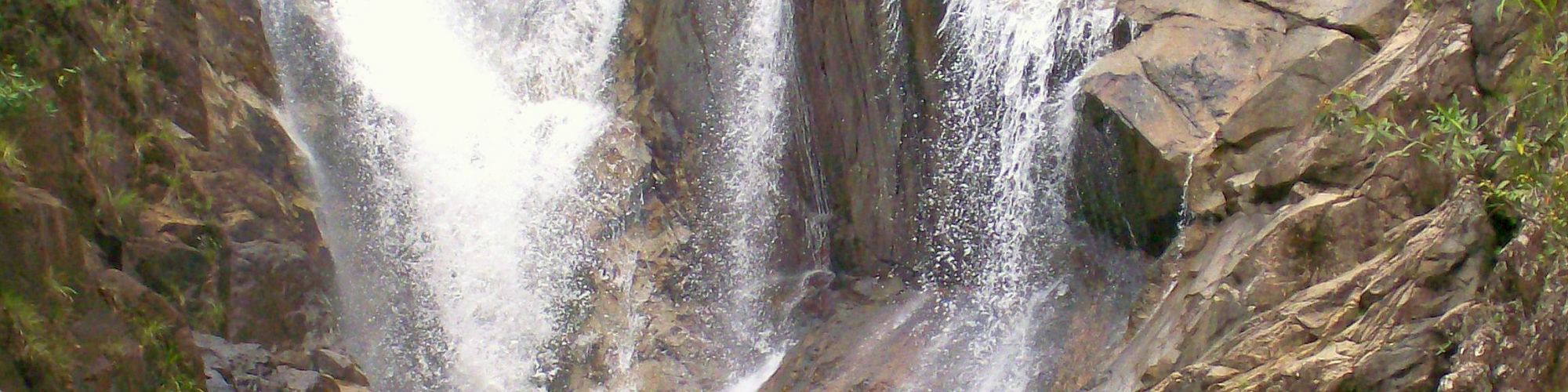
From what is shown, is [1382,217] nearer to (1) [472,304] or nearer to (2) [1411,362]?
(2) [1411,362]

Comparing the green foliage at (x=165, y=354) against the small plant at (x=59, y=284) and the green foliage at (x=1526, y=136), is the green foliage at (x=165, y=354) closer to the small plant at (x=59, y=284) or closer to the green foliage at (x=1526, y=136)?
the small plant at (x=59, y=284)

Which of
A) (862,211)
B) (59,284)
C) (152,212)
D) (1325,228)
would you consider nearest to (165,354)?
(59,284)

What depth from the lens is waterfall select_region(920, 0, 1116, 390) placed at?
9.58m

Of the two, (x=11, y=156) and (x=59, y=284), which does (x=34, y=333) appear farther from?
(x=11, y=156)

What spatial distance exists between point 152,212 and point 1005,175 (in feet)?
20.7

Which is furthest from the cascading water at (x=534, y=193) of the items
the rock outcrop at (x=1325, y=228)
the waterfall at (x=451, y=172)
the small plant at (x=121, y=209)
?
the small plant at (x=121, y=209)

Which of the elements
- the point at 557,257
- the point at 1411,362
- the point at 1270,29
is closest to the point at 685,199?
the point at 557,257

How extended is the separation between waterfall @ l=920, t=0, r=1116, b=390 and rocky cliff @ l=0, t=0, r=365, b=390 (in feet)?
17.2

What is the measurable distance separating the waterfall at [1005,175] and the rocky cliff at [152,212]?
5236 mm

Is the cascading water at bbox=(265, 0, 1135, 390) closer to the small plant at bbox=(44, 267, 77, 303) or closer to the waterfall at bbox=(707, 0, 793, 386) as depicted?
the waterfall at bbox=(707, 0, 793, 386)

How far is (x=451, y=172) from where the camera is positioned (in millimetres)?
12617

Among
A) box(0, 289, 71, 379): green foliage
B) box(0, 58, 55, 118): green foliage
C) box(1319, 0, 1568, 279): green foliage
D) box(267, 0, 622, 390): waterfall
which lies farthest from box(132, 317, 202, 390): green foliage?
box(267, 0, 622, 390): waterfall

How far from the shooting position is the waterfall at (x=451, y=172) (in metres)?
11.9

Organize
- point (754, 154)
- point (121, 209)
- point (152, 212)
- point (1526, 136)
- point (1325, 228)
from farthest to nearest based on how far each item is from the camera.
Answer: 1. point (754, 154)
2. point (152, 212)
3. point (1325, 228)
4. point (121, 209)
5. point (1526, 136)
